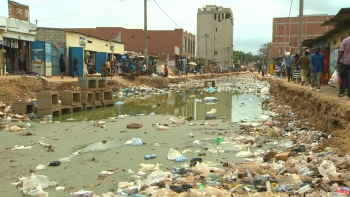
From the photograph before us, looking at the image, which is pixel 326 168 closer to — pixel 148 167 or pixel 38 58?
pixel 148 167

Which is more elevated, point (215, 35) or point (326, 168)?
point (215, 35)

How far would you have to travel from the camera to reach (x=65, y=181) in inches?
201

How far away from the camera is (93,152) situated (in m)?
6.89

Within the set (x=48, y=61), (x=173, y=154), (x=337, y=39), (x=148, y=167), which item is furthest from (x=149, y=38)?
(x=148, y=167)

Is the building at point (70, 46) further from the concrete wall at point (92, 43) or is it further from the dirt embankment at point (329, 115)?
the dirt embankment at point (329, 115)

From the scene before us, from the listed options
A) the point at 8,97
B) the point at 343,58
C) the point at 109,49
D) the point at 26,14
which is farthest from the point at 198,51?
the point at 343,58

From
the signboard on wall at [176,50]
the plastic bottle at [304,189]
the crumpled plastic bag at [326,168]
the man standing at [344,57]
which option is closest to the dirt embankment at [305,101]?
the man standing at [344,57]

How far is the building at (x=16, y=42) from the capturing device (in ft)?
58.3

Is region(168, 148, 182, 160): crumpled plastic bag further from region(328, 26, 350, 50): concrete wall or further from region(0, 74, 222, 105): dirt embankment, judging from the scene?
region(328, 26, 350, 50): concrete wall

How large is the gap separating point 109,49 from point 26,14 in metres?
12.6

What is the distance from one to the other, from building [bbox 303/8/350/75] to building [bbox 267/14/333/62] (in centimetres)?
3645

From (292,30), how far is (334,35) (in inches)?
1734

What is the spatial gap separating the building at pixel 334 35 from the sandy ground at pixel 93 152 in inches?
203

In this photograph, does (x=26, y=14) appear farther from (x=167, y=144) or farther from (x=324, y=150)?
(x=324, y=150)
